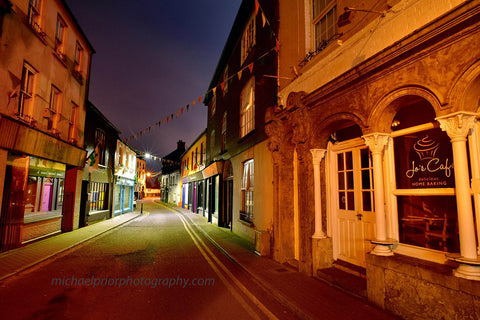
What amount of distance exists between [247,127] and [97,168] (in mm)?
9976

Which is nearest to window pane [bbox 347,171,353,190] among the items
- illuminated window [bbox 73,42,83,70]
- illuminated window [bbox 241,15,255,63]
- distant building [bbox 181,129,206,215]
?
illuminated window [bbox 241,15,255,63]

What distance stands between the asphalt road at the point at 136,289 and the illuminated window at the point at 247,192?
3025 millimetres

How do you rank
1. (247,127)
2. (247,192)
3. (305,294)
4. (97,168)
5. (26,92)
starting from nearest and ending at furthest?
(305,294) < (26,92) < (247,192) < (247,127) < (97,168)

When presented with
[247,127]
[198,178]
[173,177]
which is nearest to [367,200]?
[247,127]

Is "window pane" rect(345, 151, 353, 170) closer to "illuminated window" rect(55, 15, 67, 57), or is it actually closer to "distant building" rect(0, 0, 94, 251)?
"distant building" rect(0, 0, 94, 251)

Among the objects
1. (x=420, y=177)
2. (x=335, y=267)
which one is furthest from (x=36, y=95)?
(x=420, y=177)

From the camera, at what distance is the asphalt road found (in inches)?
164

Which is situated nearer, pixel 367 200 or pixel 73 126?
pixel 367 200

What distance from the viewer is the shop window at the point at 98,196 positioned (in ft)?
51.5

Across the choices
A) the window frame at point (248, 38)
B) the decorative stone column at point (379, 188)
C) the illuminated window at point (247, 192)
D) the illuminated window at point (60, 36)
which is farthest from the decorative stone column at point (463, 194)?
the illuminated window at point (60, 36)

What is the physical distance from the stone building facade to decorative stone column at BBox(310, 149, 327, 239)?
2cm

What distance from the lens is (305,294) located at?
15.8ft

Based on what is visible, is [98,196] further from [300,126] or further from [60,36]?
[300,126]

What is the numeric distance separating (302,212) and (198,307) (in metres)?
3.35
